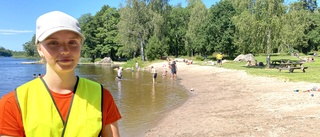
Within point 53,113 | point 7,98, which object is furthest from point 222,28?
point 7,98

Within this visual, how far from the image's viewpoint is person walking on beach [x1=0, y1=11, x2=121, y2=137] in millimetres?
1865

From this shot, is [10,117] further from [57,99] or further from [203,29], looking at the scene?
[203,29]

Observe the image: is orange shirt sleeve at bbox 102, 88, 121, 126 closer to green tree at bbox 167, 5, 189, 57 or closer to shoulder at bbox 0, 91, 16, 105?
shoulder at bbox 0, 91, 16, 105

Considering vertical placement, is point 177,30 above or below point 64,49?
above

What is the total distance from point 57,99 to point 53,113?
4.2 inches

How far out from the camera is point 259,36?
98.3ft

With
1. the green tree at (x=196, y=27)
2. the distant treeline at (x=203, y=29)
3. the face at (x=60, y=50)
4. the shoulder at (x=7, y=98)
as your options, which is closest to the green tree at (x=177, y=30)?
the distant treeline at (x=203, y=29)

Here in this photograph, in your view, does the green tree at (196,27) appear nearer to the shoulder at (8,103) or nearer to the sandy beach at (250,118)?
the sandy beach at (250,118)

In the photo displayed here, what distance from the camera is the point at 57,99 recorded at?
1.98 meters

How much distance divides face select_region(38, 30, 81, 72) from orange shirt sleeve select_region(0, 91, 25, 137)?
0.33 meters

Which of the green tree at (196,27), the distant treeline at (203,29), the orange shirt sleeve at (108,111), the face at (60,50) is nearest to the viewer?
the face at (60,50)

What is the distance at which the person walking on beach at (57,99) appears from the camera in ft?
6.12

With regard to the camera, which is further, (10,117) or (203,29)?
(203,29)

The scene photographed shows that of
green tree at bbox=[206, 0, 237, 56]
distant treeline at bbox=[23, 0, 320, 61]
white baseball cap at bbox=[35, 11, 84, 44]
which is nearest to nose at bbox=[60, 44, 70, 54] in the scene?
white baseball cap at bbox=[35, 11, 84, 44]
